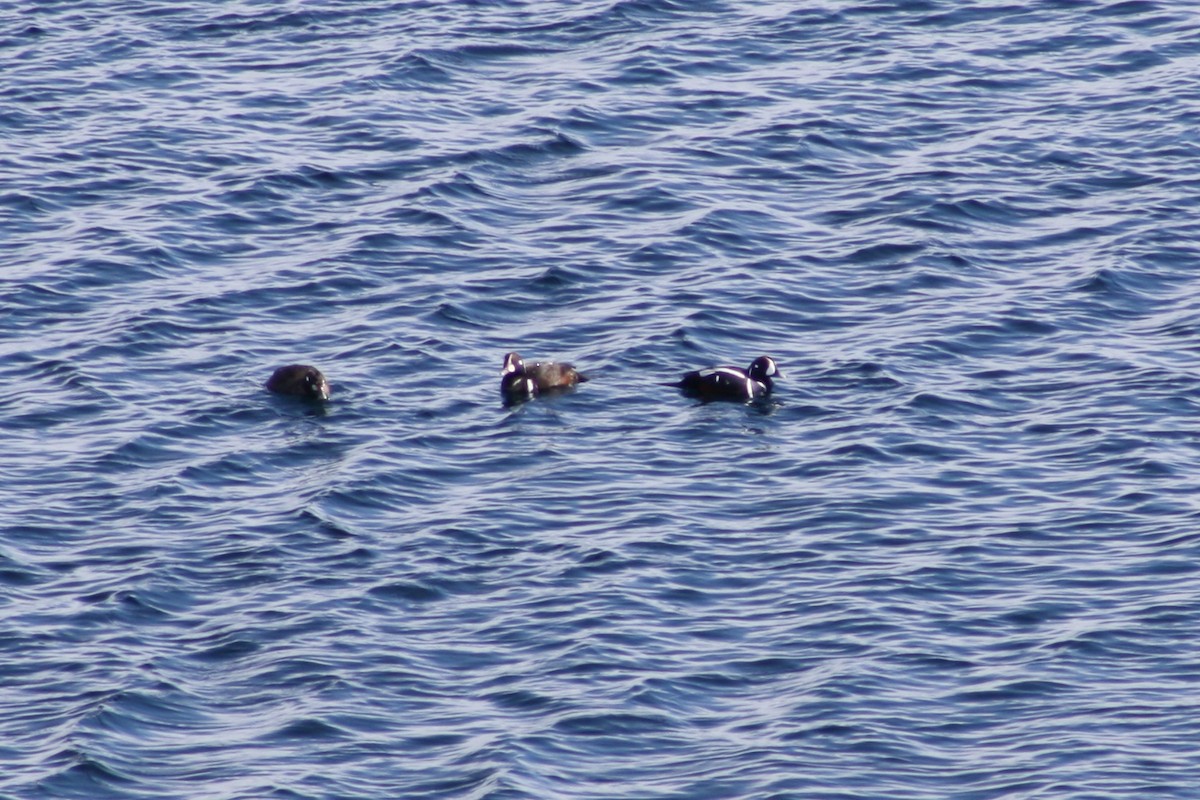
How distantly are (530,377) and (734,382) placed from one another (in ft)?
7.47

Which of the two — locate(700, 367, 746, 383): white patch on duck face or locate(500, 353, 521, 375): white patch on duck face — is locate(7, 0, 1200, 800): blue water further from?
locate(500, 353, 521, 375): white patch on duck face

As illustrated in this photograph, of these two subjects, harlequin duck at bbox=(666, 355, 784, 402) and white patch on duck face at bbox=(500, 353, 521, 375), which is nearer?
harlequin duck at bbox=(666, 355, 784, 402)

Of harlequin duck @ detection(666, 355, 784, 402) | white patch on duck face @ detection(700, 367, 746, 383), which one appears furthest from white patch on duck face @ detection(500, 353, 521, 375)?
white patch on duck face @ detection(700, 367, 746, 383)

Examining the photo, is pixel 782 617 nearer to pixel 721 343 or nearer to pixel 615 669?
pixel 615 669

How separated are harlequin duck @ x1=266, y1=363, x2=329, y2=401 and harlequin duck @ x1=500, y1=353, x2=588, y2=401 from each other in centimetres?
204

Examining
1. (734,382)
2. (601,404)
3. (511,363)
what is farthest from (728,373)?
(511,363)

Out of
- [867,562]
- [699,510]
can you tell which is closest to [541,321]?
[699,510]

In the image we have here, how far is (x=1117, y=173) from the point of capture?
3131 centimetres

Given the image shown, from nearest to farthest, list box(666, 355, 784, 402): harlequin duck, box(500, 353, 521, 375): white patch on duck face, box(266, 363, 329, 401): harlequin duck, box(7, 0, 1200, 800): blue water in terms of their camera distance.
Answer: box(7, 0, 1200, 800): blue water → box(266, 363, 329, 401): harlequin duck → box(666, 355, 784, 402): harlequin duck → box(500, 353, 521, 375): white patch on duck face

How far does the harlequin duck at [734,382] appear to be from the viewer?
24.5m

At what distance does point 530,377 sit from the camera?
80.0ft

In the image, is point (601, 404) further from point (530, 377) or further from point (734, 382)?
point (734, 382)

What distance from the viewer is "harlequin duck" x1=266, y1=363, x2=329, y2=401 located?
79.9 feet

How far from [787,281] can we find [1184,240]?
5.39 metres
